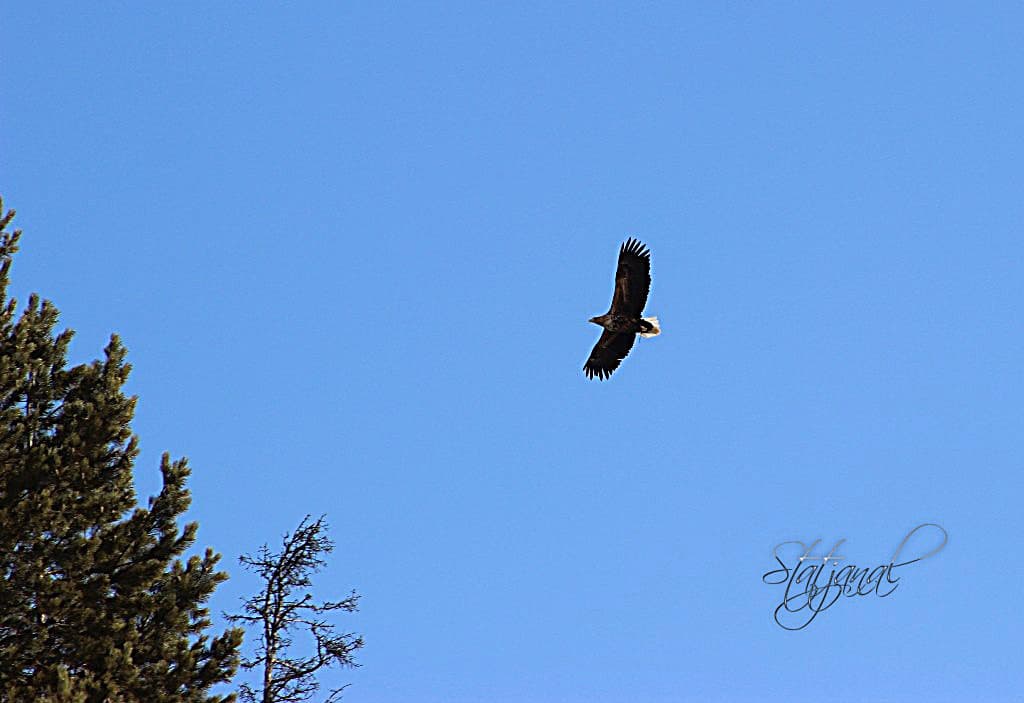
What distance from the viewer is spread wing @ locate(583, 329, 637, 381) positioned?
2481 centimetres

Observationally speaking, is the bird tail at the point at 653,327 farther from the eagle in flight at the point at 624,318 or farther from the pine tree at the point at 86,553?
the pine tree at the point at 86,553

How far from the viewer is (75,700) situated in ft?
52.5

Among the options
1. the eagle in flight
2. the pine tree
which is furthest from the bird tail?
the pine tree

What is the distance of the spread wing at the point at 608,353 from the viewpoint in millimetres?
24812

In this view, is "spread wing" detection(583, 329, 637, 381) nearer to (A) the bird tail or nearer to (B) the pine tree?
(A) the bird tail

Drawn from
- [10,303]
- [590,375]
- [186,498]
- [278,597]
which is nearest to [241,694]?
[278,597]

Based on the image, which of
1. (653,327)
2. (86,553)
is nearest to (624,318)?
(653,327)

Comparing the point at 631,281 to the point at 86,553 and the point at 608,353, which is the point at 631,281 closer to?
the point at 608,353

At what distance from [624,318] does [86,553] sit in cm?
977

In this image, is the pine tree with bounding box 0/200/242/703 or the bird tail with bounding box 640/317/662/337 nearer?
the pine tree with bounding box 0/200/242/703

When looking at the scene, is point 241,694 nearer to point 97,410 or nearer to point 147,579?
point 147,579

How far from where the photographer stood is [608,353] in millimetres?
25078

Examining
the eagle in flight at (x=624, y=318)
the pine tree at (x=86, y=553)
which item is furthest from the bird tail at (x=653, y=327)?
the pine tree at (x=86, y=553)

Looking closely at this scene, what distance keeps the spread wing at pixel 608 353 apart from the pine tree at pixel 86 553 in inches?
328
